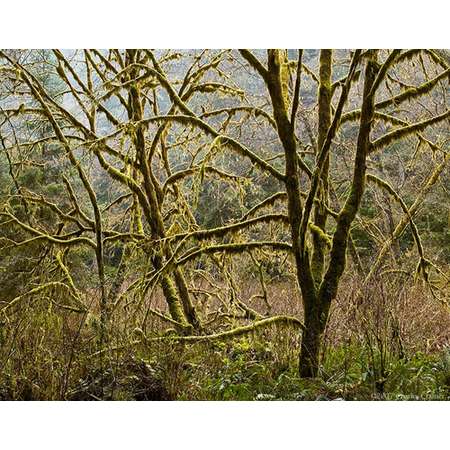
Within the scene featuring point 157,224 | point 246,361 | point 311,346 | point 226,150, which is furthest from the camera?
point 157,224

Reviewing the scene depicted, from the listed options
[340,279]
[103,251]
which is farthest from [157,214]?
[340,279]
